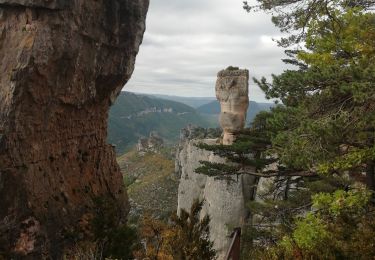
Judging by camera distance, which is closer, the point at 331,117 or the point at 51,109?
the point at 331,117

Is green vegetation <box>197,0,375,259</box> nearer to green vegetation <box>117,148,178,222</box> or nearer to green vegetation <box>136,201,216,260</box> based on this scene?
green vegetation <box>136,201,216,260</box>

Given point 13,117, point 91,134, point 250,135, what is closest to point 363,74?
point 250,135

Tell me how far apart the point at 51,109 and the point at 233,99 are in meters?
13.3

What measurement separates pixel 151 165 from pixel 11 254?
7743 centimetres

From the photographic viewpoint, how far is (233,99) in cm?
2875

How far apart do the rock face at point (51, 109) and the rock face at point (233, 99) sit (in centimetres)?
830

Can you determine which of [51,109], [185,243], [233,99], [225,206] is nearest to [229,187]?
[225,206]

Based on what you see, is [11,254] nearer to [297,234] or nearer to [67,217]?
[67,217]

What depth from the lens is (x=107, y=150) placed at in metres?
25.5

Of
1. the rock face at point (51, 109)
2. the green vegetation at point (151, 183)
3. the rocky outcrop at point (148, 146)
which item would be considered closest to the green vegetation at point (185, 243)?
the rock face at point (51, 109)

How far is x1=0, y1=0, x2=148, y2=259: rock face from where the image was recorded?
714 inches

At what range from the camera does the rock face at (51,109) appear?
59.5ft

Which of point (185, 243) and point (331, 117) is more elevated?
point (331, 117)

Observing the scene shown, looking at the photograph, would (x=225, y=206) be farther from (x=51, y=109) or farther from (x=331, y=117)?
(x=331, y=117)
